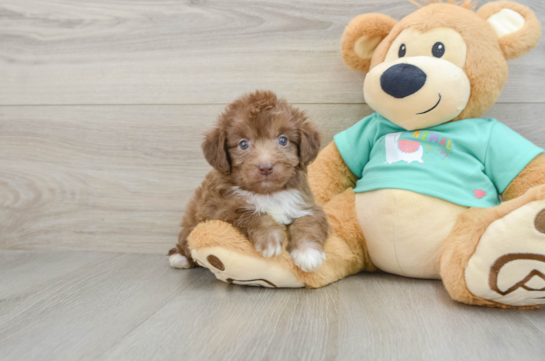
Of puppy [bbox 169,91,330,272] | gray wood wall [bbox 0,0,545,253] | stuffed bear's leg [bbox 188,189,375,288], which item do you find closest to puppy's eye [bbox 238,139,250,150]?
puppy [bbox 169,91,330,272]

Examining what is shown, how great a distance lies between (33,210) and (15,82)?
0.65 m

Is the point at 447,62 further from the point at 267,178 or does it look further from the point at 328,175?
the point at 267,178

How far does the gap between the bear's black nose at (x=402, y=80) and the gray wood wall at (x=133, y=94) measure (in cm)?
42

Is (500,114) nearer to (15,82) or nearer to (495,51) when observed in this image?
(495,51)

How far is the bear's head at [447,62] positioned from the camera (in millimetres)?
1352

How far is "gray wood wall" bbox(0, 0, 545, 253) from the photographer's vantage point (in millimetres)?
1814

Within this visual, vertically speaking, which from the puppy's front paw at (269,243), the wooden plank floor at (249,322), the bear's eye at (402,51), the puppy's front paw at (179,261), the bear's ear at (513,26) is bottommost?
the puppy's front paw at (179,261)

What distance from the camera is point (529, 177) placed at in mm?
1325

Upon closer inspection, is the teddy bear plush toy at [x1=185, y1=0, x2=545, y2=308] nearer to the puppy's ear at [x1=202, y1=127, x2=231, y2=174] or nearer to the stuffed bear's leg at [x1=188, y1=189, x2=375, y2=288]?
the stuffed bear's leg at [x1=188, y1=189, x2=375, y2=288]

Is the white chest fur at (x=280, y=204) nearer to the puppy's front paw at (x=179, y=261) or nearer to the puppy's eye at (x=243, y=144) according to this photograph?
the puppy's eye at (x=243, y=144)

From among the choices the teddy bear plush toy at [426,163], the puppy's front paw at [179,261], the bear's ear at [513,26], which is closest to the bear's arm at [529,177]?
the teddy bear plush toy at [426,163]

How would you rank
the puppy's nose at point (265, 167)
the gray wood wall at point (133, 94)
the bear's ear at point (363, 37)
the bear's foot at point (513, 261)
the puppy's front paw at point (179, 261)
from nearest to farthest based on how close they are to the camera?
the bear's foot at point (513, 261) → the puppy's nose at point (265, 167) → the bear's ear at point (363, 37) → the puppy's front paw at point (179, 261) → the gray wood wall at point (133, 94)

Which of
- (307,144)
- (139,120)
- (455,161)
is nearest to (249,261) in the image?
(307,144)

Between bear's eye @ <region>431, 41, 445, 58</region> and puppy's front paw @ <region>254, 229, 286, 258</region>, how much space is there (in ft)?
2.69
